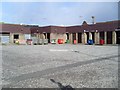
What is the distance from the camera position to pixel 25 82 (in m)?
8.59

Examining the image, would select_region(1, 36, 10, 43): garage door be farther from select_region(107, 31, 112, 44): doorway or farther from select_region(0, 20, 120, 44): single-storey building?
select_region(107, 31, 112, 44): doorway

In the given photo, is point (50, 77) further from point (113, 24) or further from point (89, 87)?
point (113, 24)

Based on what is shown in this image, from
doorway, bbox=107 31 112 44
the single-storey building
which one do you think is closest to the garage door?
the single-storey building

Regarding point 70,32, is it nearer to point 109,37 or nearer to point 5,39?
point 109,37

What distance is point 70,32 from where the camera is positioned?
6875 centimetres

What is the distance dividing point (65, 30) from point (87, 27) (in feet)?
39.0

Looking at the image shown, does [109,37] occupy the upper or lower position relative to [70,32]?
lower

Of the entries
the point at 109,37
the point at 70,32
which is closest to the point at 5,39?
the point at 70,32

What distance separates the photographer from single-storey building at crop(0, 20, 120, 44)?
54181 millimetres

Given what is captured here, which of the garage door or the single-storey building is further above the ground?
the single-storey building

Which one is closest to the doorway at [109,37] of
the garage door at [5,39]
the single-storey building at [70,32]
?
the single-storey building at [70,32]

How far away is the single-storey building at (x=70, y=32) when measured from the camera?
54181mm

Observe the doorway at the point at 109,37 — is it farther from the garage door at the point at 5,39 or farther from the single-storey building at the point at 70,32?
the garage door at the point at 5,39

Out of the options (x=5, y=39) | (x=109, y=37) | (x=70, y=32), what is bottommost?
(x=5, y=39)
